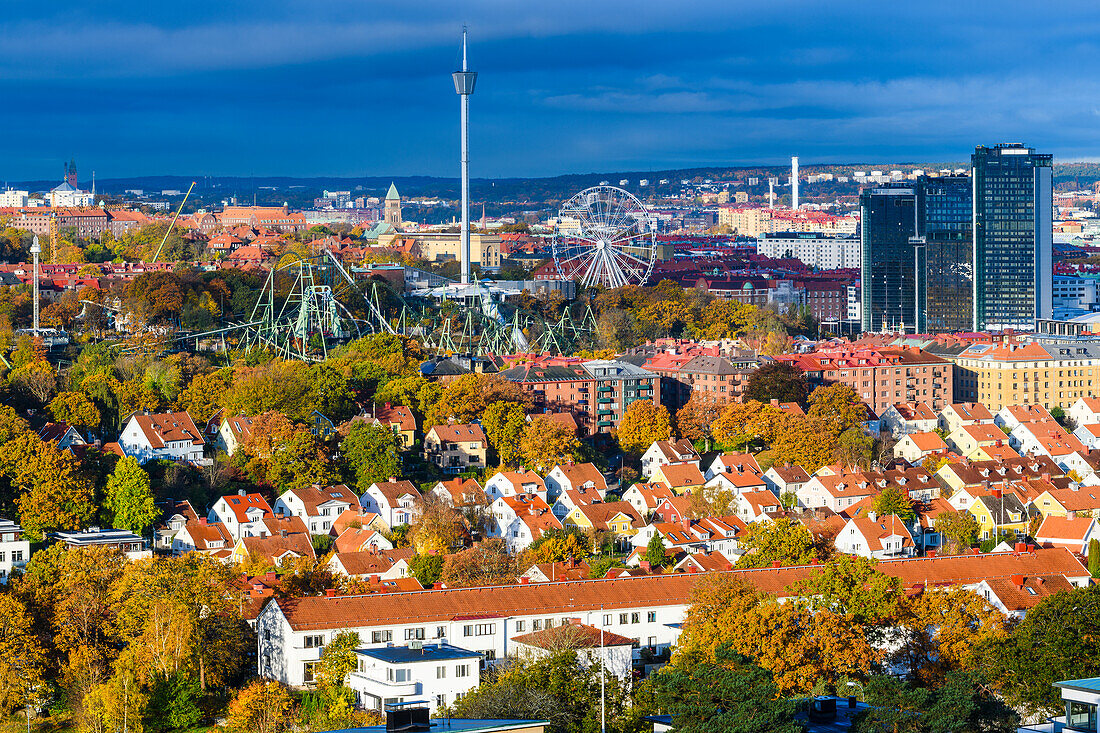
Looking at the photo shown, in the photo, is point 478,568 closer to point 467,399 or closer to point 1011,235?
point 467,399

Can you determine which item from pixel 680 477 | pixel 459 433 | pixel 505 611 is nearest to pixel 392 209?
pixel 459 433

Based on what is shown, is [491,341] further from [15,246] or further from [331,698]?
[331,698]

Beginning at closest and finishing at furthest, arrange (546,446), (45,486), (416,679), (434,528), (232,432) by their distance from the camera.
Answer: (416,679) → (434,528) → (45,486) → (232,432) → (546,446)

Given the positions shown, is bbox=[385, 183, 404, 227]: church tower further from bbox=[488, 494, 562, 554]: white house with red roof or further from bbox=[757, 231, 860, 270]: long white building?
bbox=[488, 494, 562, 554]: white house with red roof

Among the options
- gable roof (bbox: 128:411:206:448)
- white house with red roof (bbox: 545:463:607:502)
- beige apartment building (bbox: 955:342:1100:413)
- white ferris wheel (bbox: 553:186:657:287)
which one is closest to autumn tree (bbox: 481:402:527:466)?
white house with red roof (bbox: 545:463:607:502)

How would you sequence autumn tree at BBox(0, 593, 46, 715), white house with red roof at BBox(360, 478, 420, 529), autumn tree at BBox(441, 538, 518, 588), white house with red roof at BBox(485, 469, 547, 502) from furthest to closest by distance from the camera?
white house with red roof at BBox(485, 469, 547, 502), white house with red roof at BBox(360, 478, 420, 529), autumn tree at BBox(441, 538, 518, 588), autumn tree at BBox(0, 593, 46, 715)

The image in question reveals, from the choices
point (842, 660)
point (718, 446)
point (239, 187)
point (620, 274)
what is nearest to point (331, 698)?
point (842, 660)

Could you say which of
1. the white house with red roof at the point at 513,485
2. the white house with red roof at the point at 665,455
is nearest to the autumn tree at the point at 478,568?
the white house with red roof at the point at 513,485
